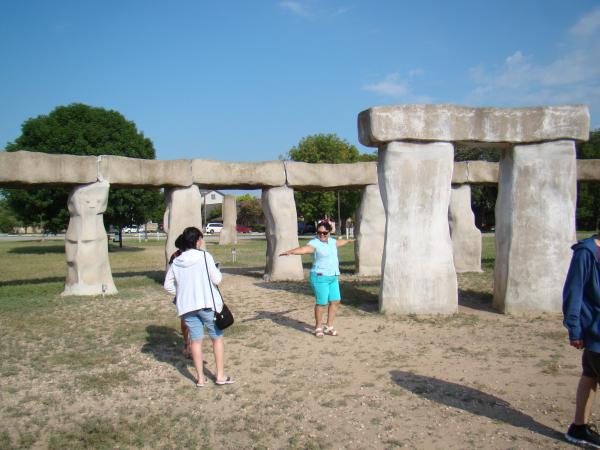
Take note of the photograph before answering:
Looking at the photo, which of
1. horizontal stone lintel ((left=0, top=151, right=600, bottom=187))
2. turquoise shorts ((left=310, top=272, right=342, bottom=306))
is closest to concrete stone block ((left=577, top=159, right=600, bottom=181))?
horizontal stone lintel ((left=0, top=151, right=600, bottom=187))

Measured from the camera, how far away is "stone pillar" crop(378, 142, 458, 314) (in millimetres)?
8109

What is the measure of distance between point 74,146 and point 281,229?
14.6 metres

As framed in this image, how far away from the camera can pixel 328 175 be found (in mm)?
12812

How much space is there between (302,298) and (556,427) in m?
6.07

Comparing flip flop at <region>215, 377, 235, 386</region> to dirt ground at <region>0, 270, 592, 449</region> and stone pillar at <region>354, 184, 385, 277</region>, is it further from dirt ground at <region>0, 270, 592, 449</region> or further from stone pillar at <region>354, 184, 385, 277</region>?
stone pillar at <region>354, 184, 385, 277</region>

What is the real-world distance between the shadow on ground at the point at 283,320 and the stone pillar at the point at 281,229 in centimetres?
399

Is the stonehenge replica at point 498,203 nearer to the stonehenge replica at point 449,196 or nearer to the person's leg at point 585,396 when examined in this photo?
the stonehenge replica at point 449,196

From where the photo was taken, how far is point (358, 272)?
544 inches

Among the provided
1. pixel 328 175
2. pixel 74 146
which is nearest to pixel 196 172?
Answer: pixel 328 175

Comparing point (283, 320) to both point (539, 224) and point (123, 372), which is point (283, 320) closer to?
point (123, 372)

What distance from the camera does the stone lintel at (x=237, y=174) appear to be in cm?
1158

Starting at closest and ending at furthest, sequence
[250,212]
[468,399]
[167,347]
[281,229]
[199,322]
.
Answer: [468,399] → [199,322] → [167,347] → [281,229] → [250,212]

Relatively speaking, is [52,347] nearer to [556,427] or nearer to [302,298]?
[302,298]

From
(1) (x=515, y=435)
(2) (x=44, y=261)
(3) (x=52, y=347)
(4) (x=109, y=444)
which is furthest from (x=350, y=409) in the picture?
(2) (x=44, y=261)
